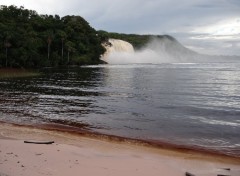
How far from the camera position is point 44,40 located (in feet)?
301

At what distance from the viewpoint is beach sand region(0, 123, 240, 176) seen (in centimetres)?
952

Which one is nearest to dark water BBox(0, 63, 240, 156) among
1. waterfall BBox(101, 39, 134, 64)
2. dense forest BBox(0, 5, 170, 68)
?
dense forest BBox(0, 5, 170, 68)

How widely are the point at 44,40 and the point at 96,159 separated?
275 feet

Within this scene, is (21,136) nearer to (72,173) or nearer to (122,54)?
(72,173)

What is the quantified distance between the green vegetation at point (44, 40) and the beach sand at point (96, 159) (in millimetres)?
58457

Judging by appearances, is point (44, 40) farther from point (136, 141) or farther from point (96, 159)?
point (96, 159)

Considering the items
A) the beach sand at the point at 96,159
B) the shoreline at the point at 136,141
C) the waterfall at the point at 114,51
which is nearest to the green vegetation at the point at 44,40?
the waterfall at the point at 114,51

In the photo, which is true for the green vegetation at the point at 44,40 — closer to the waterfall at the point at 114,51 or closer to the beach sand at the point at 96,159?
the waterfall at the point at 114,51

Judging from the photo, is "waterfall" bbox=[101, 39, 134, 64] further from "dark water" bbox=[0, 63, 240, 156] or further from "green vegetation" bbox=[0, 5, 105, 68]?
"dark water" bbox=[0, 63, 240, 156]

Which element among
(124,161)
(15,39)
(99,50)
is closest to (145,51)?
(99,50)

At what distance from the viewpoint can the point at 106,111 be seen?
23.3 metres

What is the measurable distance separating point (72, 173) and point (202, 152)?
21.0ft

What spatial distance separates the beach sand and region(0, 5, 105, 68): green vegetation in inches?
2301

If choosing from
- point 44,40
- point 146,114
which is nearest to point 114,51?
point 44,40
